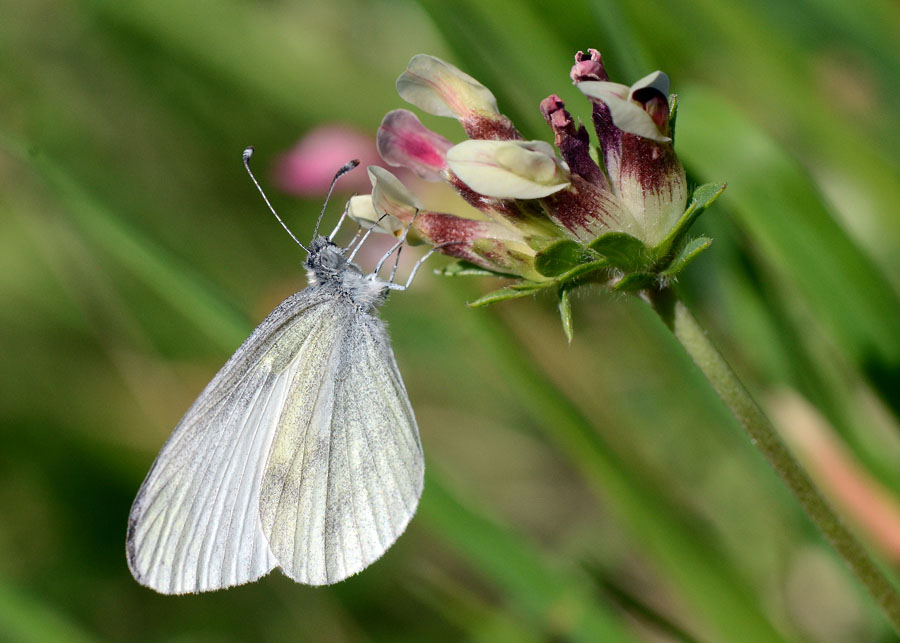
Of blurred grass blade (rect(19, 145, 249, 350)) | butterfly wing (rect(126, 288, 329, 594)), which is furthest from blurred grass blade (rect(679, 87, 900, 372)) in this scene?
blurred grass blade (rect(19, 145, 249, 350))

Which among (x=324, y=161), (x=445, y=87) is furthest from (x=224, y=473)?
(x=324, y=161)

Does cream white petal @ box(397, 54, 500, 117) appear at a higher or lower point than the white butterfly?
higher

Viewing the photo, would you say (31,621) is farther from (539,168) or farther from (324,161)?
(539,168)

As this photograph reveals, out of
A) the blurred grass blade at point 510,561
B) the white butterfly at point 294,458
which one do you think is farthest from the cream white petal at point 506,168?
the blurred grass blade at point 510,561

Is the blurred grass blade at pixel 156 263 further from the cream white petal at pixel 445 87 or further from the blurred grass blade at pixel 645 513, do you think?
the cream white petal at pixel 445 87

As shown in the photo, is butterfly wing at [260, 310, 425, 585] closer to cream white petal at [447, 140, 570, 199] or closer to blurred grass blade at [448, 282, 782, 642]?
blurred grass blade at [448, 282, 782, 642]

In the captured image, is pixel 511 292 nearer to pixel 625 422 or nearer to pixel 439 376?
pixel 625 422

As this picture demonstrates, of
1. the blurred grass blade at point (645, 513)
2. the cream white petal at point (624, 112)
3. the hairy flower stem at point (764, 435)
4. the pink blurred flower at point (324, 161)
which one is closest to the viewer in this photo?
the cream white petal at point (624, 112)
